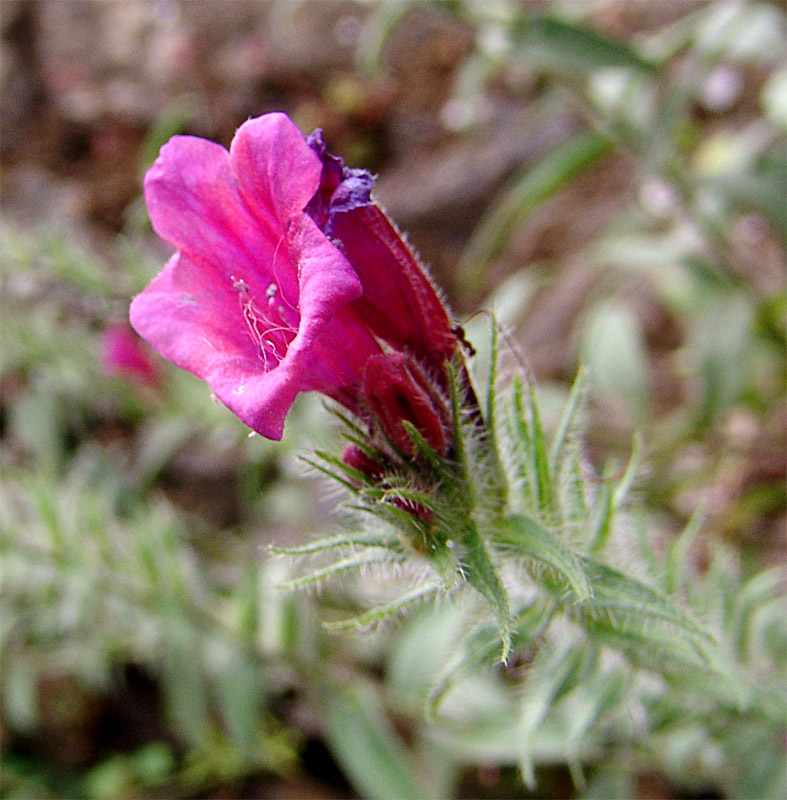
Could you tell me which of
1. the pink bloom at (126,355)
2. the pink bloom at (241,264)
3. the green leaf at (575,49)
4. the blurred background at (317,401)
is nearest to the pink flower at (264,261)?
the pink bloom at (241,264)

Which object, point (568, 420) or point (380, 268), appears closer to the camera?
point (380, 268)

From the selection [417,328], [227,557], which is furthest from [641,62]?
[227,557]

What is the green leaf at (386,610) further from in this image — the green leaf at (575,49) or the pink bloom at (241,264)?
the green leaf at (575,49)

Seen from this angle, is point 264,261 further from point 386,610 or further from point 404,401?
point 386,610

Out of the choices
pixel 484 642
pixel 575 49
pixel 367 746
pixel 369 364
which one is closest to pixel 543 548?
pixel 484 642

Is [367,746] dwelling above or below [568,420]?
below

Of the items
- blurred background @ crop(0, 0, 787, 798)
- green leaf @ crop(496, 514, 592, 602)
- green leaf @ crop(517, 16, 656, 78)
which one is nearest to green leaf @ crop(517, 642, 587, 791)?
blurred background @ crop(0, 0, 787, 798)

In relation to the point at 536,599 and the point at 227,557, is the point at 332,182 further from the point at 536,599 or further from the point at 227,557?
the point at 227,557

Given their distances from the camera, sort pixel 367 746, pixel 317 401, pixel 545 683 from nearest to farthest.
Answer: pixel 545 683
pixel 367 746
pixel 317 401
